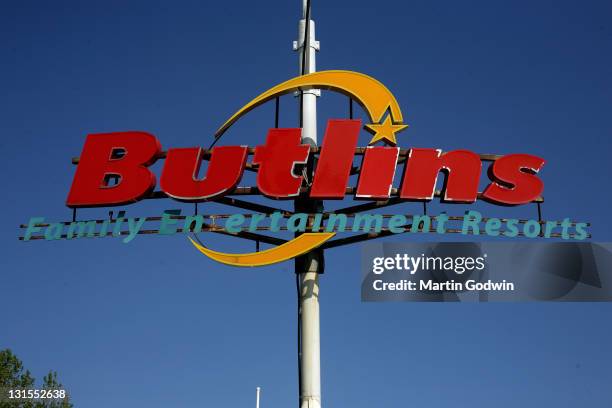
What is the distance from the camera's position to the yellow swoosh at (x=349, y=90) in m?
27.8

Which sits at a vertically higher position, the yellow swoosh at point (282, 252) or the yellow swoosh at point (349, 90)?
the yellow swoosh at point (349, 90)

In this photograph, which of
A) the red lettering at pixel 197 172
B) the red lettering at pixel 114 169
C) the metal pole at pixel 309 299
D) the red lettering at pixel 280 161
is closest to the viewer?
the metal pole at pixel 309 299

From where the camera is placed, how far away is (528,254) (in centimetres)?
2841

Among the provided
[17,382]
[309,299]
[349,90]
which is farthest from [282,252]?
[17,382]

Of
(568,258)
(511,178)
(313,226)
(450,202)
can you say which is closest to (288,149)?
(313,226)

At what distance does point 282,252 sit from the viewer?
26.6 meters

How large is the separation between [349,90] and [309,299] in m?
5.72

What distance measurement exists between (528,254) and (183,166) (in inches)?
382

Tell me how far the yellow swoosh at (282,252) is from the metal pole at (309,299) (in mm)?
842

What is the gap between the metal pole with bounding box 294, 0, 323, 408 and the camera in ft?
86.7

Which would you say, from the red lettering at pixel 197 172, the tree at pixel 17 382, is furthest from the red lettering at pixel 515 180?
the tree at pixel 17 382

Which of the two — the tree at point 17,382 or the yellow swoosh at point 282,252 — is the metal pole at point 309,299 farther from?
the tree at point 17,382

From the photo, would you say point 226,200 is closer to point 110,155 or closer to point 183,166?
point 183,166

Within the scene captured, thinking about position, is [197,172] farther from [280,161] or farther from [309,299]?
[309,299]
